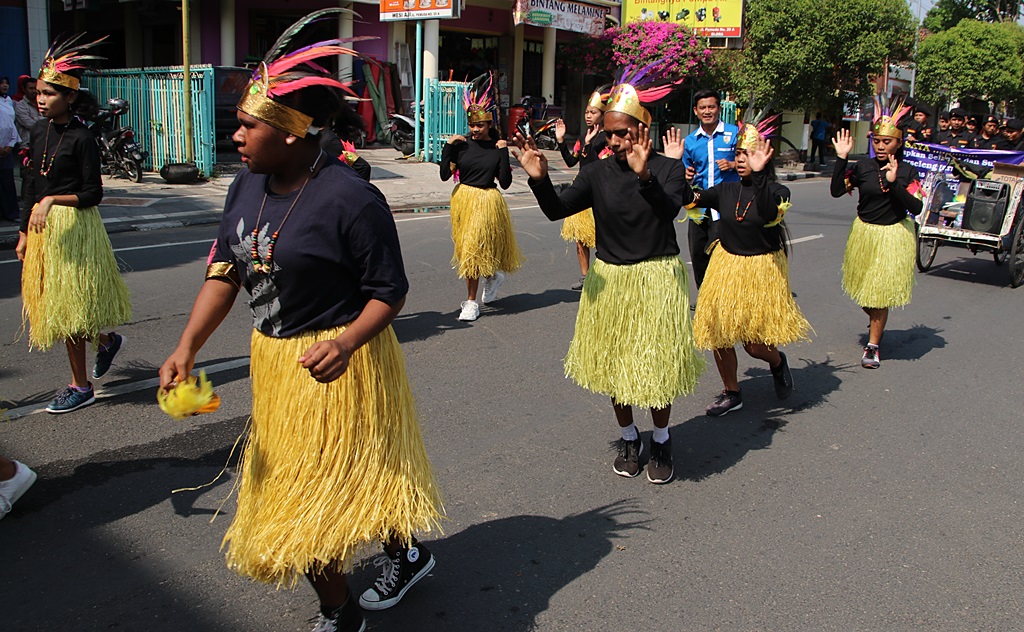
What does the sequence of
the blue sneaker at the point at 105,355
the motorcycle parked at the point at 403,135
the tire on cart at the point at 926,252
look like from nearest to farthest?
the blue sneaker at the point at 105,355, the tire on cart at the point at 926,252, the motorcycle parked at the point at 403,135

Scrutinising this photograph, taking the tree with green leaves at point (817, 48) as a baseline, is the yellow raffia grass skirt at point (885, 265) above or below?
below

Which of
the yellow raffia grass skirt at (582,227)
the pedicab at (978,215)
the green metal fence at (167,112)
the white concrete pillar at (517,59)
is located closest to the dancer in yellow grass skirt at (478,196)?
the yellow raffia grass skirt at (582,227)

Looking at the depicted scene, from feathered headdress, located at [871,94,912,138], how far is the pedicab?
4.27m

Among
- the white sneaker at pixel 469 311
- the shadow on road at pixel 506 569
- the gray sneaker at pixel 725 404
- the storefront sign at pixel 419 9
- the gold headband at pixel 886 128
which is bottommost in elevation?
the shadow on road at pixel 506 569

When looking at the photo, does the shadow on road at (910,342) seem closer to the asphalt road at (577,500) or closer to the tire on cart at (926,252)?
the asphalt road at (577,500)

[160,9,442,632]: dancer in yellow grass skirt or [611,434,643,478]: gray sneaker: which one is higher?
[160,9,442,632]: dancer in yellow grass skirt

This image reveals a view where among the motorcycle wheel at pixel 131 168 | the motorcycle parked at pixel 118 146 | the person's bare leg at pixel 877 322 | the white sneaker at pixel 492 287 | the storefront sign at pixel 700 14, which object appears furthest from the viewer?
the storefront sign at pixel 700 14

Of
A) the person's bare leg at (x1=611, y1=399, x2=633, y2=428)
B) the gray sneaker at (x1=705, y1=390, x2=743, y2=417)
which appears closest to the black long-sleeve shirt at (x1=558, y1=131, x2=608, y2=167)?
the gray sneaker at (x1=705, y1=390, x2=743, y2=417)

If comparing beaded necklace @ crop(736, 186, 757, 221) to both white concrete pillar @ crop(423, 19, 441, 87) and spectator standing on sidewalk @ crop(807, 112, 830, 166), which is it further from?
spectator standing on sidewalk @ crop(807, 112, 830, 166)

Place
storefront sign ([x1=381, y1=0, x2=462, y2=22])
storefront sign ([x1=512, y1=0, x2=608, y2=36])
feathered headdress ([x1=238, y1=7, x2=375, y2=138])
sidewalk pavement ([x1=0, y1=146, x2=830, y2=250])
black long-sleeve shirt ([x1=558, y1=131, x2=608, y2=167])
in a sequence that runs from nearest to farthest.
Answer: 1. feathered headdress ([x1=238, y1=7, x2=375, y2=138])
2. black long-sleeve shirt ([x1=558, y1=131, x2=608, y2=167])
3. sidewalk pavement ([x1=0, y1=146, x2=830, y2=250])
4. storefront sign ([x1=381, y1=0, x2=462, y2=22])
5. storefront sign ([x1=512, y1=0, x2=608, y2=36])

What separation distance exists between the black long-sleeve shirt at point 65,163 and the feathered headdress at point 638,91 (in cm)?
285

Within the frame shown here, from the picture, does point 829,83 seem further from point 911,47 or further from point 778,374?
point 778,374

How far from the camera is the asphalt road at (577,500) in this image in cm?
323

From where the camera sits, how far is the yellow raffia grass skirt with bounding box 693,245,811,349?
16.9ft
